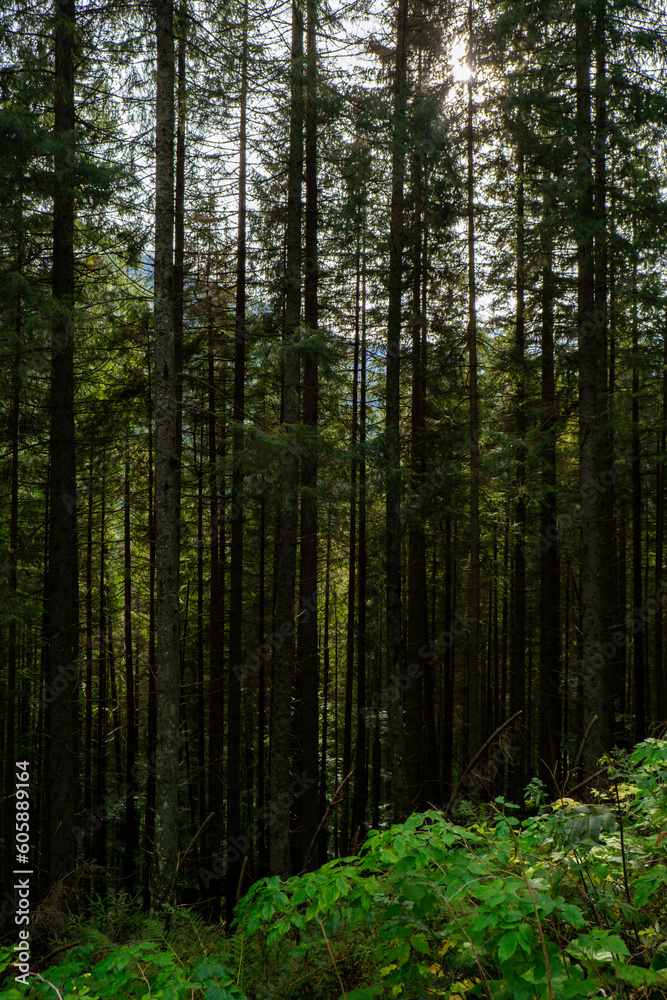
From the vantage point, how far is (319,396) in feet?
41.5

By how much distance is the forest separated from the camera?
3090 millimetres

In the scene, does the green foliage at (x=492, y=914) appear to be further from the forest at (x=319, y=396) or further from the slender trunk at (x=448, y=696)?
the slender trunk at (x=448, y=696)

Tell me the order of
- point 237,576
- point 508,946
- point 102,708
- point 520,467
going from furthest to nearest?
point 102,708 < point 520,467 < point 237,576 < point 508,946

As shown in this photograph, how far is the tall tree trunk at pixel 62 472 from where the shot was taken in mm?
8141

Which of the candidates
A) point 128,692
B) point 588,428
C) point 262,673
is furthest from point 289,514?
point 128,692

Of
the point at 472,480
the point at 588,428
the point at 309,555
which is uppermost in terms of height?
the point at 588,428

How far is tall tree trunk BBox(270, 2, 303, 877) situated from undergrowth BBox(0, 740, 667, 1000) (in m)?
6.13

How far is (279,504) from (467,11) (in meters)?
12.4

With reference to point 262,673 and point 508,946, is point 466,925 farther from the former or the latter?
point 262,673

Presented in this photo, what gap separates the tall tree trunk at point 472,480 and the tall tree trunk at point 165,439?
693 centimetres

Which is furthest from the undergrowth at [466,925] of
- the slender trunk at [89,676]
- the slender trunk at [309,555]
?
the slender trunk at [89,676]

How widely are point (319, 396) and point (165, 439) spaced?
19.1 ft

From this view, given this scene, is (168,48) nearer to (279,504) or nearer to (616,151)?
(279,504)

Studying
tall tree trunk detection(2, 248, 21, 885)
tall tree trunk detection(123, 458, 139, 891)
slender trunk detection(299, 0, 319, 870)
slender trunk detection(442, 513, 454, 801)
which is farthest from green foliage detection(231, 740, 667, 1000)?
slender trunk detection(442, 513, 454, 801)
